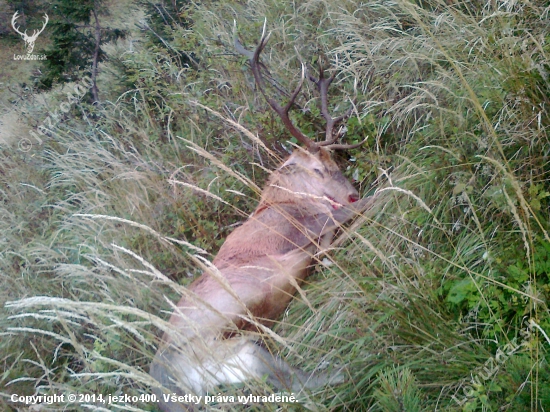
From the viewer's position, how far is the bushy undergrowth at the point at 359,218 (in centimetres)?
232

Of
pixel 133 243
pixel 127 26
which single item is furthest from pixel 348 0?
pixel 127 26

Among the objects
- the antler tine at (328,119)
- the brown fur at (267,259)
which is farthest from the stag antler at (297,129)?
the brown fur at (267,259)

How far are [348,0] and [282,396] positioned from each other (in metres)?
4.29

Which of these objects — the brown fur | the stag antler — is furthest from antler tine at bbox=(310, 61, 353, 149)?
the brown fur

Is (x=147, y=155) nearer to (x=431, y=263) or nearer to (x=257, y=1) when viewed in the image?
(x=257, y=1)

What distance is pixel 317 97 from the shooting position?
4.97m

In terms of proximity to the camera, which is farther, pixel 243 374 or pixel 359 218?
pixel 359 218

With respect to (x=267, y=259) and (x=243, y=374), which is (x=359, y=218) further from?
(x=243, y=374)

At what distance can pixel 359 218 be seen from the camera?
3.67 metres

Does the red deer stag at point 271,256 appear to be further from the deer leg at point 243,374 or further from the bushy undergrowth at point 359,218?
the bushy undergrowth at point 359,218

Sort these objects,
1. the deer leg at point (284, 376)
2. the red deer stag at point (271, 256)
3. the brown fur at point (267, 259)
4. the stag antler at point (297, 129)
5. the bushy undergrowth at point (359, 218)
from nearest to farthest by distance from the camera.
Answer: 1. the bushy undergrowth at point (359, 218)
2. the deer leg at point (284, 376)
3. the red deer stag at point (271, 256)
4. the brown fur at point (267, 259)
5. the stag antler at point (297, 129)

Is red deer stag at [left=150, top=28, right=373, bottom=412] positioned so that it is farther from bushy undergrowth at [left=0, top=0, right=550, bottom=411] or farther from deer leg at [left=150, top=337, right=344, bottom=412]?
bushy undergrowth at [left=0, top=0, right=550, bottom=411]

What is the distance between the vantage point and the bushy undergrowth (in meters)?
2.32

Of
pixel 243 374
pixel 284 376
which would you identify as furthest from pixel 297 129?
pixel 243 374
